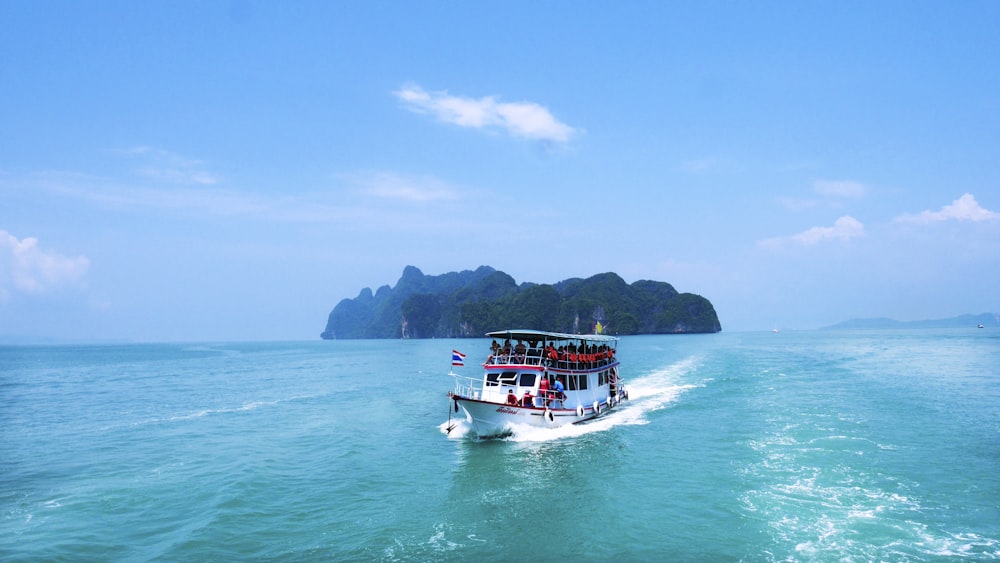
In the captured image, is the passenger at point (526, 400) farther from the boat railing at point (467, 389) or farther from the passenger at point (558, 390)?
the boat railing at point (467, 389)

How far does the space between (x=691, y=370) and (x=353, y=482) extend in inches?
2159

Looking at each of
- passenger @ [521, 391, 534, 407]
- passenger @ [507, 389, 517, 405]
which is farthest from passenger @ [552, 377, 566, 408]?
passenger @ [507, 389, 517, 405]

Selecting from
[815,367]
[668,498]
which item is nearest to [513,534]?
[668,498]

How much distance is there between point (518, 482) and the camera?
23750mm

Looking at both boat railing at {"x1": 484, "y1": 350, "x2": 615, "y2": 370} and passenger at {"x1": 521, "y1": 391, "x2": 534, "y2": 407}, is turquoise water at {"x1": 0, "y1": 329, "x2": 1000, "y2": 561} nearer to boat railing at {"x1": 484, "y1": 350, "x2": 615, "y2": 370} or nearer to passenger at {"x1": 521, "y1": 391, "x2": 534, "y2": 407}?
passenger at {"x1": 521, "y1": 391, "x2": 534, "y2": 407}

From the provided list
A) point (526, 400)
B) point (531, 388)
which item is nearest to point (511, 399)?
point (526, 400)

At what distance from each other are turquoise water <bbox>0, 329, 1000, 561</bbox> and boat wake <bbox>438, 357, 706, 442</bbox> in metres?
0.32

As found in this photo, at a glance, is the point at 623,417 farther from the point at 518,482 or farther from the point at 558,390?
the point at 518,482

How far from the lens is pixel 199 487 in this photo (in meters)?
23.5

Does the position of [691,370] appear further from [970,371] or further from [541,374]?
[541,374]

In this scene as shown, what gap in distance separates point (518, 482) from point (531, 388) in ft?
31.4

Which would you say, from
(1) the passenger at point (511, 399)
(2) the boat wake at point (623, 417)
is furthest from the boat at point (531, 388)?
(2) the boat wake at point (623, 417)

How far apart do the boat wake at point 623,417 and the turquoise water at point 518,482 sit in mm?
315

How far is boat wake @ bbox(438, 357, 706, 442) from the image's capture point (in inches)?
1259
